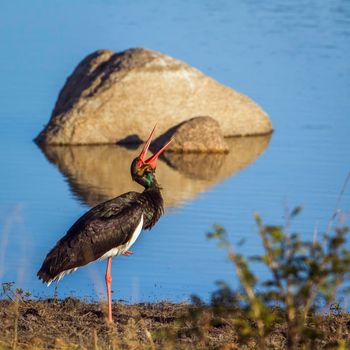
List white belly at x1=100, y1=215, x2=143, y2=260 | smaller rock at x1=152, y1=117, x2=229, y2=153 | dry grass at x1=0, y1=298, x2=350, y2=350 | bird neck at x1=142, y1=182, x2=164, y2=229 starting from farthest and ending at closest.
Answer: smaller rock at x1=152, y1=117, x2=229, y2=153 → bird neck at x1=142, y1=182, x2=164, y2=229 → white belly at x1=100, y1=215, x2=143, y2=260 → dry grass at x1=0, y1=298, x2=350, y2=350

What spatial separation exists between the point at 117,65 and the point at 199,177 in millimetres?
3411

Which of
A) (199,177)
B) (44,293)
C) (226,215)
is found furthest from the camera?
(199,177)

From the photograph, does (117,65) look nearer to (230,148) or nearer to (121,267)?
(230,148)

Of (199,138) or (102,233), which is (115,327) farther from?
(199,138)

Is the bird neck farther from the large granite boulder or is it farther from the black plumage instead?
the large granite boulder

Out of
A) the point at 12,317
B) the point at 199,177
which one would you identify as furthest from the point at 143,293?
the point at 199,177

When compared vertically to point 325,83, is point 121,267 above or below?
above

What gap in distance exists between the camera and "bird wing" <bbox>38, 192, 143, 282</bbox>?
32.7 ft

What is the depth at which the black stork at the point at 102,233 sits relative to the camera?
32.7 ft

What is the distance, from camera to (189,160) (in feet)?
58.7

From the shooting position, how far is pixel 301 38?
92.0 feet

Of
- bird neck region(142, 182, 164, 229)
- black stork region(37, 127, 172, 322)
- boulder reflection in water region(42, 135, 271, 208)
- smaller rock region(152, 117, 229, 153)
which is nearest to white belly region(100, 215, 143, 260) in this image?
black stork region(37, 127, 172, 322)

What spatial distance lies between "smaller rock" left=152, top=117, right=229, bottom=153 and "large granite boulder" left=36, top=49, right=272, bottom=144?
0.69 meters

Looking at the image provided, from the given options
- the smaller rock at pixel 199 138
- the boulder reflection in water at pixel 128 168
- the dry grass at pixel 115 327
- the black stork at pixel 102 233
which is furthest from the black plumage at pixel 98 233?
the smaller rock at pixel 199 138
